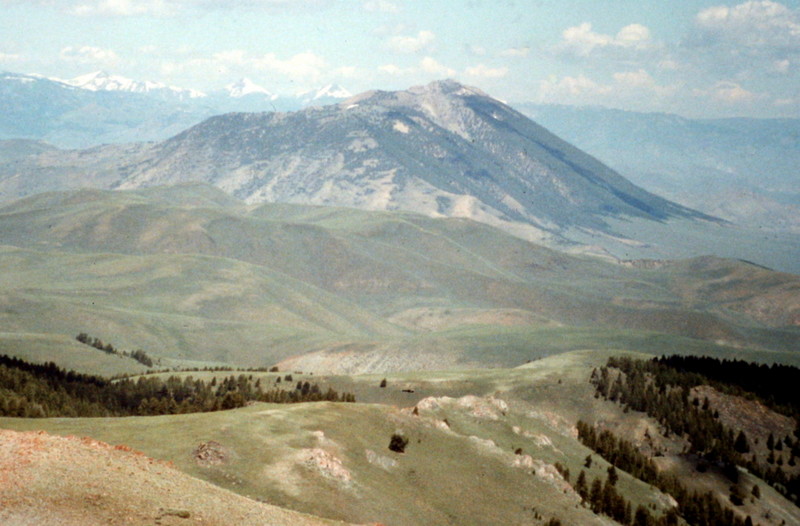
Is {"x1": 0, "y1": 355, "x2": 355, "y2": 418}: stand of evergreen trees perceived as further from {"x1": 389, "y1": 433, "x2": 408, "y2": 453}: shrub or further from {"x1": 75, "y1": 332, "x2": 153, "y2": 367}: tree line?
{"x1": 75, "y1": 332, "x2": 153, "y2": 367}: tree line

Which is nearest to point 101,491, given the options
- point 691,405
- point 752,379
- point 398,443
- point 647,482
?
point 398,443

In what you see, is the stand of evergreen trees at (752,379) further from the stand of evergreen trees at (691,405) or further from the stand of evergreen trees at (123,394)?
the stand of evergreen trees at (123,394)

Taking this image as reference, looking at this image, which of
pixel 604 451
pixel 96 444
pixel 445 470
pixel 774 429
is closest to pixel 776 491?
pixel 774 429

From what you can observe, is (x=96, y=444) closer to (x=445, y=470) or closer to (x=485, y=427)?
(x=445, y=470)

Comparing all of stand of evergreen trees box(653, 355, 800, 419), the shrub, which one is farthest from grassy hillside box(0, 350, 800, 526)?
stand of evergreen trees box(653, 355, 800, 419)

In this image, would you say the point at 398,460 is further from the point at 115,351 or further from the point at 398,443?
the point at 115,351
